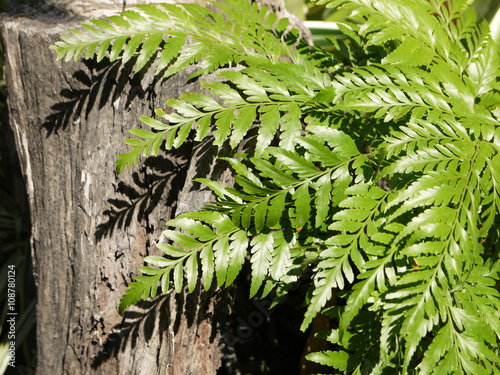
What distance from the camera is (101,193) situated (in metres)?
1.56

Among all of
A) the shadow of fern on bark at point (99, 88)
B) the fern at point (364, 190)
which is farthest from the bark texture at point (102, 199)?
the fern at point (364, 190)

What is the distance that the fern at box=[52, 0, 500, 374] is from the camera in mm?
1041

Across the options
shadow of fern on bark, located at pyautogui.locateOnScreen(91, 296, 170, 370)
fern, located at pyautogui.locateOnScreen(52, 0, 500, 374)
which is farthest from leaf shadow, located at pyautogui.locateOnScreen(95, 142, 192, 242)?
shadow of fern on bark, located at pyautogui.locateOnScreen(91, 296, 170, 370)

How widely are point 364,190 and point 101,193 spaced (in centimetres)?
93

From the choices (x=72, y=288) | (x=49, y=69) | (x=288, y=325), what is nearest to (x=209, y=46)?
(x=49, y=69)

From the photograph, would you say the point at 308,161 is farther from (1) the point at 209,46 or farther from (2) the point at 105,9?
(2) the point at 105,9

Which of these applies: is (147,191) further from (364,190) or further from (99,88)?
(364,190)

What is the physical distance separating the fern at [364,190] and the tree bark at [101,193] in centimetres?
13

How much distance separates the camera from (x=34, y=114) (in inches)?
64.6

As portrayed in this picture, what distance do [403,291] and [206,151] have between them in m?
0.74

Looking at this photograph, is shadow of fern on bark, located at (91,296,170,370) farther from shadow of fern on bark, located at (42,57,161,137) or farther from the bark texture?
shadow of fern on bark, located at (42,57,161,137)

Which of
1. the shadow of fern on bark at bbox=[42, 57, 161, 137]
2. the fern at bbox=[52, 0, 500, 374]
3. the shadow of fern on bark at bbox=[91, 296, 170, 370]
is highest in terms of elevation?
the shadow of fern on bark at bbox=[42, 57, 161, 137]

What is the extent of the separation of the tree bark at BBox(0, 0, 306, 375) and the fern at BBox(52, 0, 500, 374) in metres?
0.13

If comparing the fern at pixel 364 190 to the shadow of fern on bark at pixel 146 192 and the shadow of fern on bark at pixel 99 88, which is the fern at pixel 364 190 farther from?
the shadow of fern on bark at pixel 146 192
